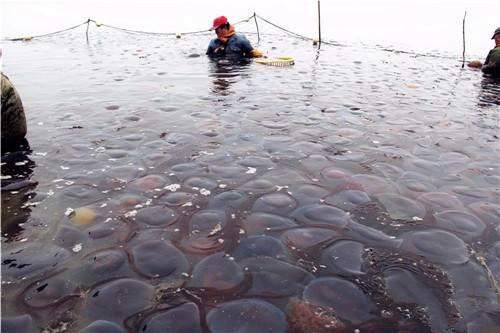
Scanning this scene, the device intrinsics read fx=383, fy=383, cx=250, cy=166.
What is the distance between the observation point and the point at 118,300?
3.07 m

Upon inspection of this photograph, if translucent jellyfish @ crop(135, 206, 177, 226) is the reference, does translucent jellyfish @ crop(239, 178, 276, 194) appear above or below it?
below

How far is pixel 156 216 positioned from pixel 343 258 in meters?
2.05

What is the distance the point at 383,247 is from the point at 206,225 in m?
1.82

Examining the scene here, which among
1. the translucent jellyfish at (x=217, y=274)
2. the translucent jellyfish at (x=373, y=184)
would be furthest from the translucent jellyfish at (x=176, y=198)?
the translucent jellyfish at (x=373, y=184)

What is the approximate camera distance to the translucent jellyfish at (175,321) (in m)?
2.82

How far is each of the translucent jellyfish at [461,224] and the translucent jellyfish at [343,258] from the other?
112 cm

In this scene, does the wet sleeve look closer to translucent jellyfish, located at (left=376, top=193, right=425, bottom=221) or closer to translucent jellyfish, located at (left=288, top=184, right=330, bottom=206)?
translucent jellyfish, located at (left=288, top=184, right=330, bottom=206)

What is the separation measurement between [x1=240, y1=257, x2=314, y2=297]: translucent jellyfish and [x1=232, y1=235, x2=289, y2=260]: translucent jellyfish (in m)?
0.07

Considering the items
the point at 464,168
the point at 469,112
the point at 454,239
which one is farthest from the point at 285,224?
the point at 469,112

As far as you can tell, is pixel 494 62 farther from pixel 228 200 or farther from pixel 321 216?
pixel 228 200

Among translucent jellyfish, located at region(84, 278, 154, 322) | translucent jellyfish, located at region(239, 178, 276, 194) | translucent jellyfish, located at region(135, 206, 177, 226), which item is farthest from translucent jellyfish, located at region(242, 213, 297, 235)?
translucent jellyfish, located at region(84, 278, 154, 322)

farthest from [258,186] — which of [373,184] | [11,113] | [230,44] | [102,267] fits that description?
[230,44]

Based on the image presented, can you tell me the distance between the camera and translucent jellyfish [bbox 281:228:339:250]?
3817mm

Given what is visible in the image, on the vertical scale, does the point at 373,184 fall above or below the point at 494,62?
below
